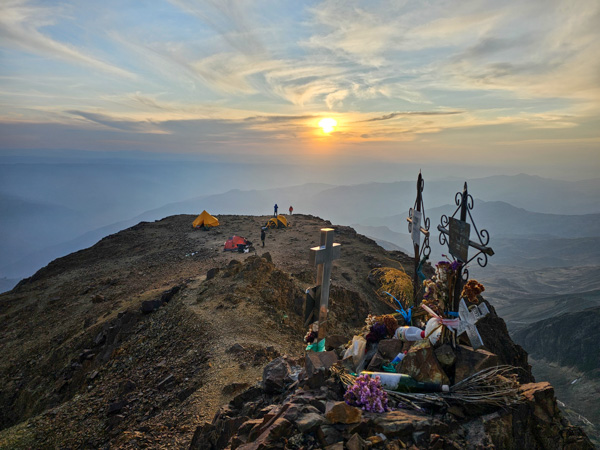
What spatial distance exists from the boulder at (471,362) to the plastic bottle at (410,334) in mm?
806

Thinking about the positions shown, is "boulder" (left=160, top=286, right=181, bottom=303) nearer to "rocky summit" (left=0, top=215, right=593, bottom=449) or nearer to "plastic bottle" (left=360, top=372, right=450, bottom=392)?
"rocky summit" (left=0, top=215, right=593, bottom=449)

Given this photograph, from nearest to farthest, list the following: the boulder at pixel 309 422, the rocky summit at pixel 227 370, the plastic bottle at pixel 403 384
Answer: the boulder at pixel 309 422, the rocky summit at pixel 227 370, the plastic bottle at pixel 403 384

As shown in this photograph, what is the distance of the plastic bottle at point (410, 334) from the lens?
6312 mm

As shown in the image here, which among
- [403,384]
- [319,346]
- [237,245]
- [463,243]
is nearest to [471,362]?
[403,384]

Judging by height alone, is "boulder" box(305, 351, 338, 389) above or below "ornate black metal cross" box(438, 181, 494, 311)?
below

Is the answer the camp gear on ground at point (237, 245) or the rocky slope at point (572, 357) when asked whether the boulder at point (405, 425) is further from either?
the rocky slope at point (572, 357)

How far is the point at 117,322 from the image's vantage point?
1280 cm

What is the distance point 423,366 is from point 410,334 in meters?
1.01

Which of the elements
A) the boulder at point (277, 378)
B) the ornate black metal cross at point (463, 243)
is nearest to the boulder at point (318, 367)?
the boulder at point (277, 378)

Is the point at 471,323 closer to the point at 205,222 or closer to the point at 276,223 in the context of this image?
the point at 276,223

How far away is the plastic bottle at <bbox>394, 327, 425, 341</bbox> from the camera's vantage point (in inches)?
249

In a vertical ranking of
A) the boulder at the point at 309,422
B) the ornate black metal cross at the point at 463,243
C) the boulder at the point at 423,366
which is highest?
the ornate black metal cross at the point at 463,243

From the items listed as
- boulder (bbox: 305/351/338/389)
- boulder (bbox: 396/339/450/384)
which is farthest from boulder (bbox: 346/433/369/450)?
boulder (bbox: 396/339/450/384)

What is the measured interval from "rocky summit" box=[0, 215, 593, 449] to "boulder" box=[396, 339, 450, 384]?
17 millimetres
